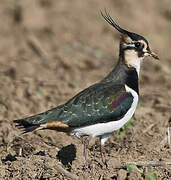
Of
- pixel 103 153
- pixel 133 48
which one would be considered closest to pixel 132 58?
pixel 133 48

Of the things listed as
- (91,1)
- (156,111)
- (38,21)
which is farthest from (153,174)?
(91,1)

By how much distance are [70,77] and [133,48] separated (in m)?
4.09

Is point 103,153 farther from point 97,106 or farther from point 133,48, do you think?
point 133,48

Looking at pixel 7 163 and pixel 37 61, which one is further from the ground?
pixel 37 61

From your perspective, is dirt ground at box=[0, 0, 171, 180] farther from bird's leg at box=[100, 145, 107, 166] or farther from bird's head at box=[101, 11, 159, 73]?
bird's head at box=[101, 11, 159, 73]

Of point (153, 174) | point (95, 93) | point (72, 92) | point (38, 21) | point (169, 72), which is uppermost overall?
point (38, 21)

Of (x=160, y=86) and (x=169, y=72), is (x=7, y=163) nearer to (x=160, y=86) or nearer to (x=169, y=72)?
(x=160, y=86)

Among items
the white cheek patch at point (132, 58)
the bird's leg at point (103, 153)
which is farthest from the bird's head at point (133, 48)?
the bird's leg at point (103, 153)

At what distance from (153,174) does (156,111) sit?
322 centimetres

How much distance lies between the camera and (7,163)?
704cm

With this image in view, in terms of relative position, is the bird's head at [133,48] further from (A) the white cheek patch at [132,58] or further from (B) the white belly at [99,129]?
(B) the white belly at [99,129]

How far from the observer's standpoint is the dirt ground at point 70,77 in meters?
7.06

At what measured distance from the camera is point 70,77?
1192cm

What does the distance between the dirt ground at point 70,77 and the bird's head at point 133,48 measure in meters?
1.19
